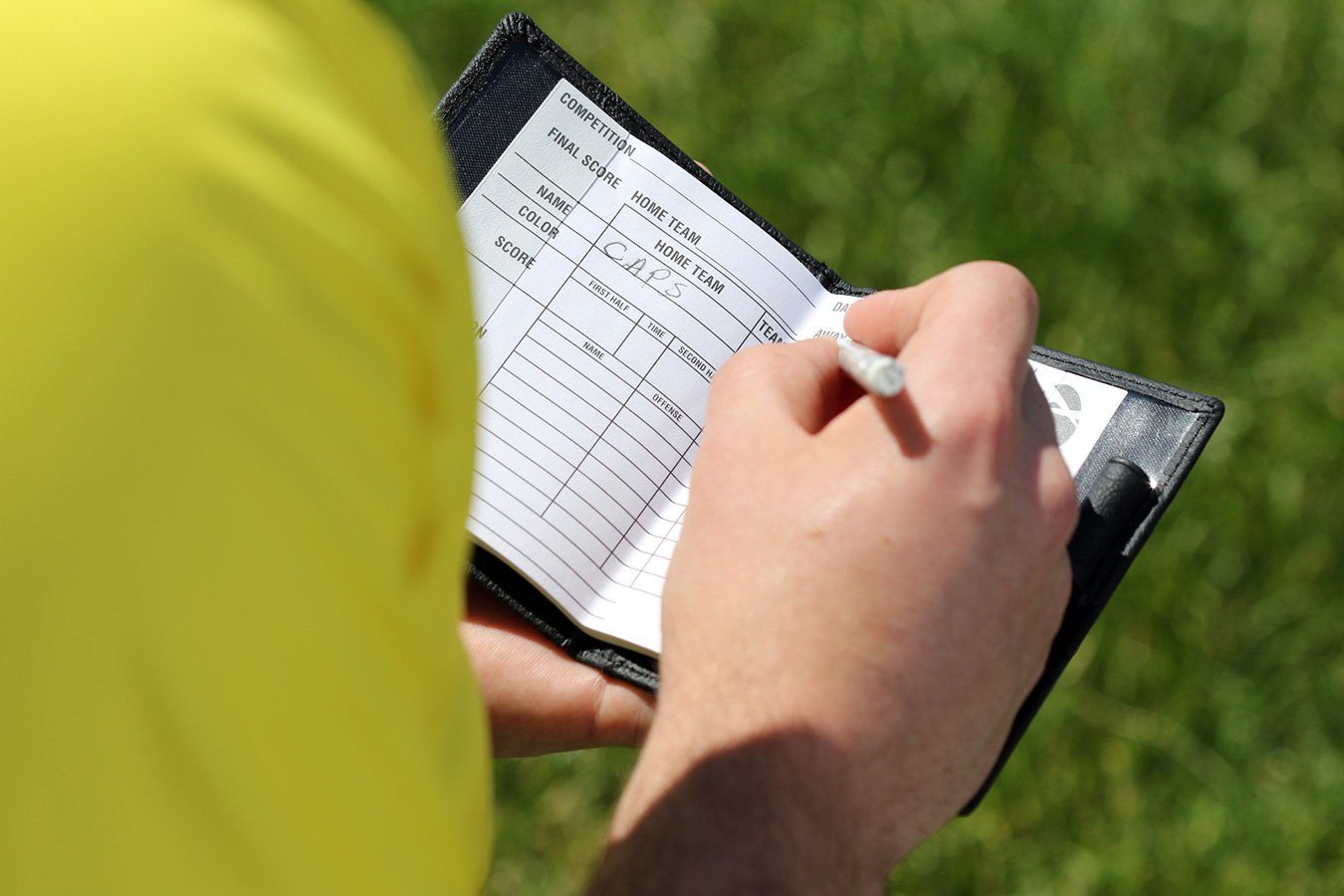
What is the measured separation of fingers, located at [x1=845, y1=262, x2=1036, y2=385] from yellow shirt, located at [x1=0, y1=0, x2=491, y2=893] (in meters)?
Answer: 0.53

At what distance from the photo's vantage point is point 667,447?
1180 mm

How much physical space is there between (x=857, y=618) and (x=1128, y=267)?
5.12ft

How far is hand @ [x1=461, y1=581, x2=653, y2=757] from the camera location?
121cm

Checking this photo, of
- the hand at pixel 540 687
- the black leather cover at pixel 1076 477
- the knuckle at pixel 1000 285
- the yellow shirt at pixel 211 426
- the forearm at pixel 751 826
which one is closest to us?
the yellow shirt at pixel 211 426

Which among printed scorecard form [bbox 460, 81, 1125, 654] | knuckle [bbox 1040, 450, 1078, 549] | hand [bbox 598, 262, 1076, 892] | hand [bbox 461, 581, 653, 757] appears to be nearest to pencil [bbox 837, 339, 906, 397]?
hand [bbox 598, 262, 1076, 892]

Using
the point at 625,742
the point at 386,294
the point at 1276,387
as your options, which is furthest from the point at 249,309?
the point at 1276,387

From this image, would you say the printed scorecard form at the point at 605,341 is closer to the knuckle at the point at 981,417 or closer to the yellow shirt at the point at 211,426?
the knuckle at the point at 981,417

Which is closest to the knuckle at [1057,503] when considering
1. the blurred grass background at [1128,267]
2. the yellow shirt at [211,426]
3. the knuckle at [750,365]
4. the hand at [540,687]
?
the knuckle at [750,365]

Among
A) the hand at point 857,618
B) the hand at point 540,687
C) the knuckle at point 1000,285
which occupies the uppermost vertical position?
the knuckle at point 1000,285

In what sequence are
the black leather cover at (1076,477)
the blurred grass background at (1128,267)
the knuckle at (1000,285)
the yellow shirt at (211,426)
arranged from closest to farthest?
the yellow shirt at (211,426) < the knuckle at (1000,285) < the black leather cover at (1076,477) < the blurred grass background at (1128,267)

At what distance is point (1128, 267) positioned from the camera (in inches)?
86.7

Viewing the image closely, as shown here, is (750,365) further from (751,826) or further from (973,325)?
(751,826)

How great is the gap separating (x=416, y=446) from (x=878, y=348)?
679 mm

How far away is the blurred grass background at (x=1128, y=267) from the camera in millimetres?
1904
